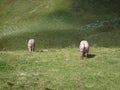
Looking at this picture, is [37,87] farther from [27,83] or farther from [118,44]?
[118,44]

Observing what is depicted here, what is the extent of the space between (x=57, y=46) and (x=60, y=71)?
24.0 metres

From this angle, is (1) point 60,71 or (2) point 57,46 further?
(2) point 57,46

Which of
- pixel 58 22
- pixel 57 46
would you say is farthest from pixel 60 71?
pixel 58 22

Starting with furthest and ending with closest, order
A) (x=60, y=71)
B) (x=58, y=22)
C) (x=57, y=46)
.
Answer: (x=58, y=22) → (x=57, y=46) → (x=60, y=71)

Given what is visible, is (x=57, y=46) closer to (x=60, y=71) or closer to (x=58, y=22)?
(x=58, y=22)

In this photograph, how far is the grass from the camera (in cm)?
2159

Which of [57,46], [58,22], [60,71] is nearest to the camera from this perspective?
[60,71]

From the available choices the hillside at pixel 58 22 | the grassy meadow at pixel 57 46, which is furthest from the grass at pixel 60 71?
the hillside at pixel 58 22

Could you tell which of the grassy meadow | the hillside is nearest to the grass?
the grassy meadow

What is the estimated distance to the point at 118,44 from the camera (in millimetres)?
45969

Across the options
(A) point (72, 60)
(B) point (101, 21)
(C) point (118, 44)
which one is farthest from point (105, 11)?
(A) point (72, 60)

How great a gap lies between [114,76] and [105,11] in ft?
146

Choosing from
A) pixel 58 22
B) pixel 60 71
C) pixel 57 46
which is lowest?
pixel 60 71

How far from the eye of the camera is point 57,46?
4891 centimetres
